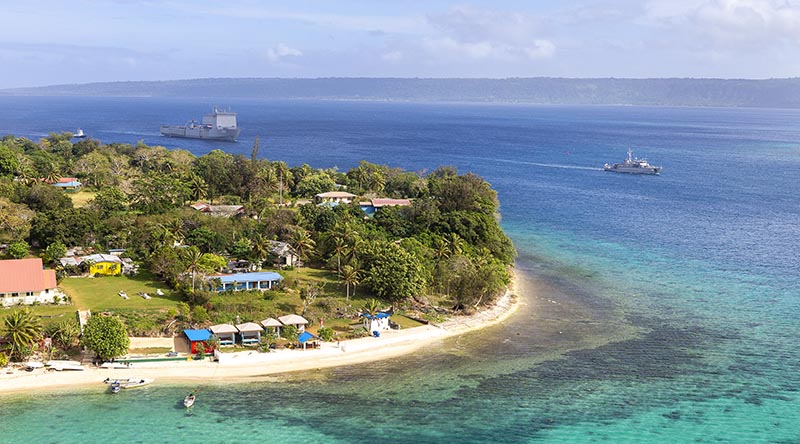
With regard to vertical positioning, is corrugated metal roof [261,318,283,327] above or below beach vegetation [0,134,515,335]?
below

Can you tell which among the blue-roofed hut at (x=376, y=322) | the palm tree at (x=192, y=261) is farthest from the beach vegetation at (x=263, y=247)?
the blue-roofed hut at (x=376, y=322)

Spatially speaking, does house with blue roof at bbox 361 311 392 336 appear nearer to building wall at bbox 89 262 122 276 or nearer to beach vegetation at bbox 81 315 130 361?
beach vegetation at bbox 81 315 130 361

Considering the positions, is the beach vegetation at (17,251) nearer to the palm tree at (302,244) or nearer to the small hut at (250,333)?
the palm tree at (302,244)

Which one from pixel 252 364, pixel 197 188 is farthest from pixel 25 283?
pixel 197 188

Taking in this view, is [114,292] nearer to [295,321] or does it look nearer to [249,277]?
[249,277]

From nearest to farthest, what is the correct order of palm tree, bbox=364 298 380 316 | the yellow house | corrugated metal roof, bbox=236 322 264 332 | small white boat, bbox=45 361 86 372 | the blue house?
small white boat, bbox=45 361 86 372 < corrugated metal roof, bbox=236 322 264 332 < palm tree, bbox=364 298 380 316 < the blue house < the yellow house

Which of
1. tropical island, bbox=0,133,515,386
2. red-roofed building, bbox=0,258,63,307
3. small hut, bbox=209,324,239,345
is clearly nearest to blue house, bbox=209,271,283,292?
tropical island, bbox=0,133,515,386
